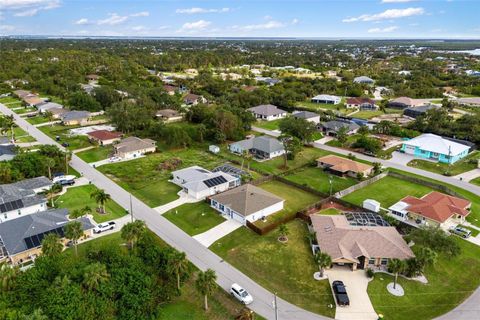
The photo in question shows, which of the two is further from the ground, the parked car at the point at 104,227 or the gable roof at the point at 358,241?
the gable roof at the point at 358,241

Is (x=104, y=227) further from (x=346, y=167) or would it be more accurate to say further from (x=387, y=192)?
(x=387, y=192)

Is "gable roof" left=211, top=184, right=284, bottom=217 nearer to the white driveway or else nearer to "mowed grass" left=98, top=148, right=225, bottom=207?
the white driveway

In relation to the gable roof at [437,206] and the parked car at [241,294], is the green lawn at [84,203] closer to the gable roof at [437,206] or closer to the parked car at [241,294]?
the parked car at [241,294]

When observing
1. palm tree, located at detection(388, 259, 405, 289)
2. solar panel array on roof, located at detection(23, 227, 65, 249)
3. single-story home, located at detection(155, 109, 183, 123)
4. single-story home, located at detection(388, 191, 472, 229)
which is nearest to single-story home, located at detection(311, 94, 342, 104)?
single-story home, located at detection(155, 109, 183, 123)

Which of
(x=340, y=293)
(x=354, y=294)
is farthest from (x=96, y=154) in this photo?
(x=354, y=294)

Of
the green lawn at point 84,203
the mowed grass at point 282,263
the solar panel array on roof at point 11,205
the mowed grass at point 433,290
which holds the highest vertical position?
the solar panel array on roof at point 11,205

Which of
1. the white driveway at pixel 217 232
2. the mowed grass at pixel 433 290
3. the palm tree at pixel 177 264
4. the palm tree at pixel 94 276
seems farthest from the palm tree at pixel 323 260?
the palm tree at pixel 94 276

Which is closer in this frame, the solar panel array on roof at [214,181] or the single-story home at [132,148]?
the solar panel array on roof at [214,181]
